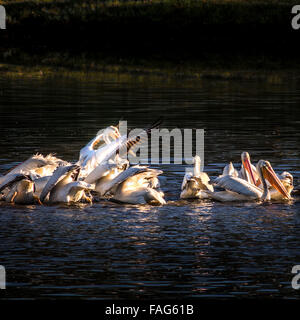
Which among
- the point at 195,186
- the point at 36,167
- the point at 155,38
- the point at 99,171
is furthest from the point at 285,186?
the point at 155,38

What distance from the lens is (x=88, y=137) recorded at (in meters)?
21.0

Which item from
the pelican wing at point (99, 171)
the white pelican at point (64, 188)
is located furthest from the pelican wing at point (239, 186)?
the white pelican at point (64, 188)

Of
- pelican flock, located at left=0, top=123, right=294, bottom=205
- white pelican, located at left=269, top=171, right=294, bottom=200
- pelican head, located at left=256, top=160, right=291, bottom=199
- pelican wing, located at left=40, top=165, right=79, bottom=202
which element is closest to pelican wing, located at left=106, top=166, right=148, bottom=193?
pelican flock, located at left=0, top=123, right=294, bottom=205

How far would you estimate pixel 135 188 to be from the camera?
12.9 metres

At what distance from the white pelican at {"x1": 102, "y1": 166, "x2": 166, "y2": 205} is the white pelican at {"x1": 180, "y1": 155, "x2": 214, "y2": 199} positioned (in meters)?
0.32

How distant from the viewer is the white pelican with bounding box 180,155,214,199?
1295 cm

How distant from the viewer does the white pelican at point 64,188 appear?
12.7m

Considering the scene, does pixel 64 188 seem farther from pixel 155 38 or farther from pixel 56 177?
pixel 155 38

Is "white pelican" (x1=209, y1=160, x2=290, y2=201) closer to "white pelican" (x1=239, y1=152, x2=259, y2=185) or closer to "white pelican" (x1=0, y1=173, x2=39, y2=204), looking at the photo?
"white pelican" (x1=239, y1=152, x2=259, y2=185)

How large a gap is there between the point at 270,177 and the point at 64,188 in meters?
2.68

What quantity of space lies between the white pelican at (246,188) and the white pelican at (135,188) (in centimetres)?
80

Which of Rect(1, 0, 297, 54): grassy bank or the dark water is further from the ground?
Rect(1, 0, 297, 54): grassy bank

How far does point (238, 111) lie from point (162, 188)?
15504 mm

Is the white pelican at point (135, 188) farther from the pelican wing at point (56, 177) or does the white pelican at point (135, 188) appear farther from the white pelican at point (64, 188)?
the pelican wing at point (56, 177)
